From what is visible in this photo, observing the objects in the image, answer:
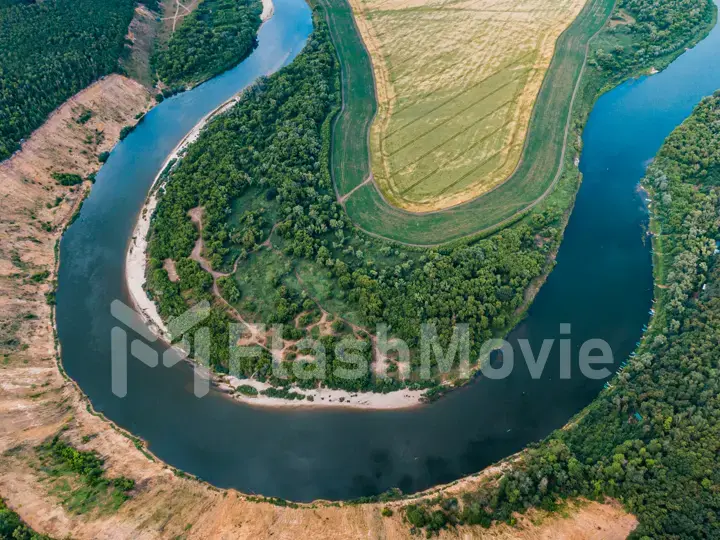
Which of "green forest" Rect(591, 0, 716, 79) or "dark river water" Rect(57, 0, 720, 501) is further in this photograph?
"green forest" Rect(591, 0, 716, 79)

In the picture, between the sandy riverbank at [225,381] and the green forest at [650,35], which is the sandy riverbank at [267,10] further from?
the green forest at [650,35]

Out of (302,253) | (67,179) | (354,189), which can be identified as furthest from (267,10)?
(302,253)

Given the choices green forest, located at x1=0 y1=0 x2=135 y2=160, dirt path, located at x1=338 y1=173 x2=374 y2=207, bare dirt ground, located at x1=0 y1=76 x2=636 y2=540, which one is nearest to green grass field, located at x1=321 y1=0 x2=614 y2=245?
dirt path, located at x1=338 y1=173 x2=374 y2=207

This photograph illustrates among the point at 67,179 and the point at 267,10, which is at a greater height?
the point at 267,10

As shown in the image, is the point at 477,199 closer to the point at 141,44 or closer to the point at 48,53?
the point at 141,44

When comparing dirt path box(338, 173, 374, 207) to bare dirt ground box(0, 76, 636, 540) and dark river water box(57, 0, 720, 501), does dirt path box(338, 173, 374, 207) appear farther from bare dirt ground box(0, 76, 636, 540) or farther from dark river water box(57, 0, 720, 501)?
bare dirt ground box(0, 76, 636, 540)

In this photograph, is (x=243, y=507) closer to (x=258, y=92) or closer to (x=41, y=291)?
(x=41, y=291)

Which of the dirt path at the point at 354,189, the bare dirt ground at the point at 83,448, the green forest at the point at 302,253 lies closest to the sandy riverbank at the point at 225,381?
the green forest at the point at 302,253

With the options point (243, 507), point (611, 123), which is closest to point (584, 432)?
point (243, 507)
